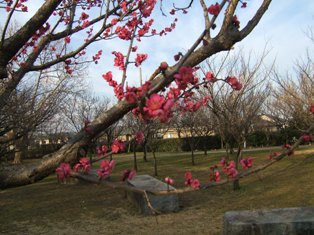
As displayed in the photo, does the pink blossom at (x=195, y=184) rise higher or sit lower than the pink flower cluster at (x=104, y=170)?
lower

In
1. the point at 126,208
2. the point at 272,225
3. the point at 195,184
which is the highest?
the point at 195,184

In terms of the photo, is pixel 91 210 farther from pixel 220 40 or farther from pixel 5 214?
pixel 220 40

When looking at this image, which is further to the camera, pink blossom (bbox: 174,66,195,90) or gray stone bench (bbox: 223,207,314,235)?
gray stone bench (bbox: 223,207,314,235)

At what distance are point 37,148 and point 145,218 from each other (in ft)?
100

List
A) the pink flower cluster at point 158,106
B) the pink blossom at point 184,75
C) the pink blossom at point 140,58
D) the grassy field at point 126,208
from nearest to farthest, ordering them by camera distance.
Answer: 1. the pink flower cluster at point 158,106
2. the pink blossom at point 184,75
3. the pink blossom at point 140,58
4. the grassy field at point 126,208

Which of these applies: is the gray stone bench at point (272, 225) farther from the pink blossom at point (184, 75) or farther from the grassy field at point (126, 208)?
the pink blossom at point (184, 75)

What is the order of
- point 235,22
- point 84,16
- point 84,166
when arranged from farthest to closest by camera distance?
1. point 84,16
2. point 235,22
3. point 84,166

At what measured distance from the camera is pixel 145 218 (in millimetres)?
8977

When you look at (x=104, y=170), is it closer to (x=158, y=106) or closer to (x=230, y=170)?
(x=158, y=106)

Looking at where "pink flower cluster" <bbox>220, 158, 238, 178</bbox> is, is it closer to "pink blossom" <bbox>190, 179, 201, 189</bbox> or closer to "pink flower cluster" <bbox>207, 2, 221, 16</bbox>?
"pink blossom" <bbox>190, 179, 201, 189</bbox>

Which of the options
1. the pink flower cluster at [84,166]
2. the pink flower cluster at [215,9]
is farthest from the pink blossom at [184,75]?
the pink flower cluster at [84,166]

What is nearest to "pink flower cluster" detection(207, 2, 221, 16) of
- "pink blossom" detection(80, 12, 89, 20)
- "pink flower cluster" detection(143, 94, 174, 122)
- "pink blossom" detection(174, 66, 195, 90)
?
"pink blossom" detection(174, 66, 195, 90)

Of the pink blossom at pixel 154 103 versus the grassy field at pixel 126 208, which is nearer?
the pink blossom at pixel 154 103

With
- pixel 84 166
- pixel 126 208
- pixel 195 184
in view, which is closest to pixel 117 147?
pixel 84 166
